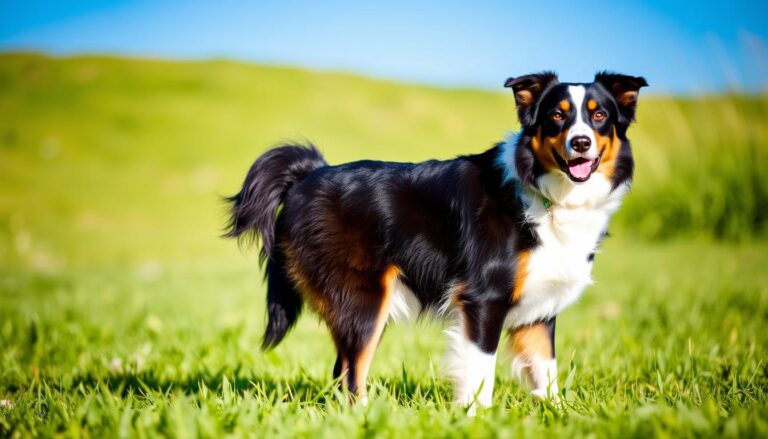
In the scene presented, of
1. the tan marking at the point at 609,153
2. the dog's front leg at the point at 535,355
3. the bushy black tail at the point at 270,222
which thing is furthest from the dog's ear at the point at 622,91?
the bushy black tail at the point at 270,222

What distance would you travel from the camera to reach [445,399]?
310 cm

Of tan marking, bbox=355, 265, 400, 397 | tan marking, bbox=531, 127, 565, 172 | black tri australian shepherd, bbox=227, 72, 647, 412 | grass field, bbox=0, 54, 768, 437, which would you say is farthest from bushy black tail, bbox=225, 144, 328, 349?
tan marking, bbox=531, 127, 565, 172

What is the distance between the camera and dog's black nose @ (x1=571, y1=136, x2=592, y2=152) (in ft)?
9.21

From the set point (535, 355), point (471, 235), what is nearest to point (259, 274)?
point (535, 355)

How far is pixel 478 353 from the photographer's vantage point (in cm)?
282

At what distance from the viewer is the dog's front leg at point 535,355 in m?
3.12

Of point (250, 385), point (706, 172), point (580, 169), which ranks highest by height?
point (580, 169)

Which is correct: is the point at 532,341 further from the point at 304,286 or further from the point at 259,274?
the point at 259,274

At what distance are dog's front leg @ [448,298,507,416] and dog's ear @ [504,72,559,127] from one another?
983 millimetres

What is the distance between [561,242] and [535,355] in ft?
2.17

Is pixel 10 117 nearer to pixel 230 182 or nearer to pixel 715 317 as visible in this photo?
pixel 230 182

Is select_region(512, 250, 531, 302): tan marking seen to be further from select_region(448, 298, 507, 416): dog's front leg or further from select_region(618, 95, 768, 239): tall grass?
select_region(618, 95, 768, 239): tall grass

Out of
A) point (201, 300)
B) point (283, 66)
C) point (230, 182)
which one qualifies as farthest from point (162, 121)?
point (201, 300)

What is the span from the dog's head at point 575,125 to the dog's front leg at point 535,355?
794mm
